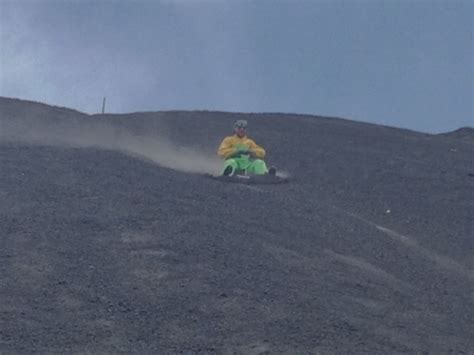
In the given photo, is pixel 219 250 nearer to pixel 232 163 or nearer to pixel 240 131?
pixel 232 163

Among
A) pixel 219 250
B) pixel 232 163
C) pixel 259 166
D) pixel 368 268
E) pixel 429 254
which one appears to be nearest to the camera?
pixel 219 250

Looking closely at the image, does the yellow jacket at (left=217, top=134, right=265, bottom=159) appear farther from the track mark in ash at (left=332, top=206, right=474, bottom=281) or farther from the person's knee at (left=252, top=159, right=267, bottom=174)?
the track mark in ash at (left=332, top=206, right=474, bottom=281)

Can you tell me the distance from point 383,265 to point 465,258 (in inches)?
68.7

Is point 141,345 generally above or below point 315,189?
below

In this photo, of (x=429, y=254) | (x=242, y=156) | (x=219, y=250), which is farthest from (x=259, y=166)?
(x=219, y=250)

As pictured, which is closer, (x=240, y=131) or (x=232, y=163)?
(x=232, y=163)

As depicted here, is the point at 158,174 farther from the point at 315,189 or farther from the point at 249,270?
the point at 249,270

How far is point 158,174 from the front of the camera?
1691cm

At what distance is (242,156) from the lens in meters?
18.8

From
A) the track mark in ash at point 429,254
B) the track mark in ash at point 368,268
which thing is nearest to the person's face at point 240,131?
the track mark in ash at point 429,254

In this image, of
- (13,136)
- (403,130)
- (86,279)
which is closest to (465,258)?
(86,279)

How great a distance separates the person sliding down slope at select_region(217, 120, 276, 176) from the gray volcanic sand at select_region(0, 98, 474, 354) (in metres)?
0.59

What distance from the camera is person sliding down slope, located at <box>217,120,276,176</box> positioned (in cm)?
1867

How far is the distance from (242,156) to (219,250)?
5.77 meters
